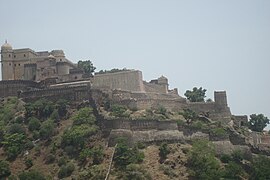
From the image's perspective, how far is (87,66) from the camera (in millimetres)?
69000

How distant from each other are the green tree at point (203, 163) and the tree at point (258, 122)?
1601 cm

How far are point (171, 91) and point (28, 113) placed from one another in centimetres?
1718

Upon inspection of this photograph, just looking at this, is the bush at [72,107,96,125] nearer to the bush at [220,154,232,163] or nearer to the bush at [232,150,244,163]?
the bush at [220,154,232,163]

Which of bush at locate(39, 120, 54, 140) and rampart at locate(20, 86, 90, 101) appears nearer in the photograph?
bush at locate(39, 120, 54, 140)

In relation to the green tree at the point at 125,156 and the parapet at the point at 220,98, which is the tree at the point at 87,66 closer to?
the parapet at the point at 220,98

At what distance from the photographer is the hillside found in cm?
4462

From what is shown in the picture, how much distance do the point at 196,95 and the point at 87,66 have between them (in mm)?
13092

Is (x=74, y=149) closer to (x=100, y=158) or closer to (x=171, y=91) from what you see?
(x=100, y=158)

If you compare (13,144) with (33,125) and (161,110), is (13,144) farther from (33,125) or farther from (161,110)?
(161,110)

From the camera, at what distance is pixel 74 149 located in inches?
1896

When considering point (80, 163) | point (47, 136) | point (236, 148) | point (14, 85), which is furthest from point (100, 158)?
point (14, 85)

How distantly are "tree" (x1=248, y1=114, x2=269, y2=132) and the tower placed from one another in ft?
82.7

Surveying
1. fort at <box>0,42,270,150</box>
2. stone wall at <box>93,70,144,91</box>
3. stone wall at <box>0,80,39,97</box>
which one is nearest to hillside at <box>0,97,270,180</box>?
fort at <box>0,42,270,150</box>

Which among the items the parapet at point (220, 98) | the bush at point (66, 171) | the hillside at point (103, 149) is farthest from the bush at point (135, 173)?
the parapet at point (220, 98)
